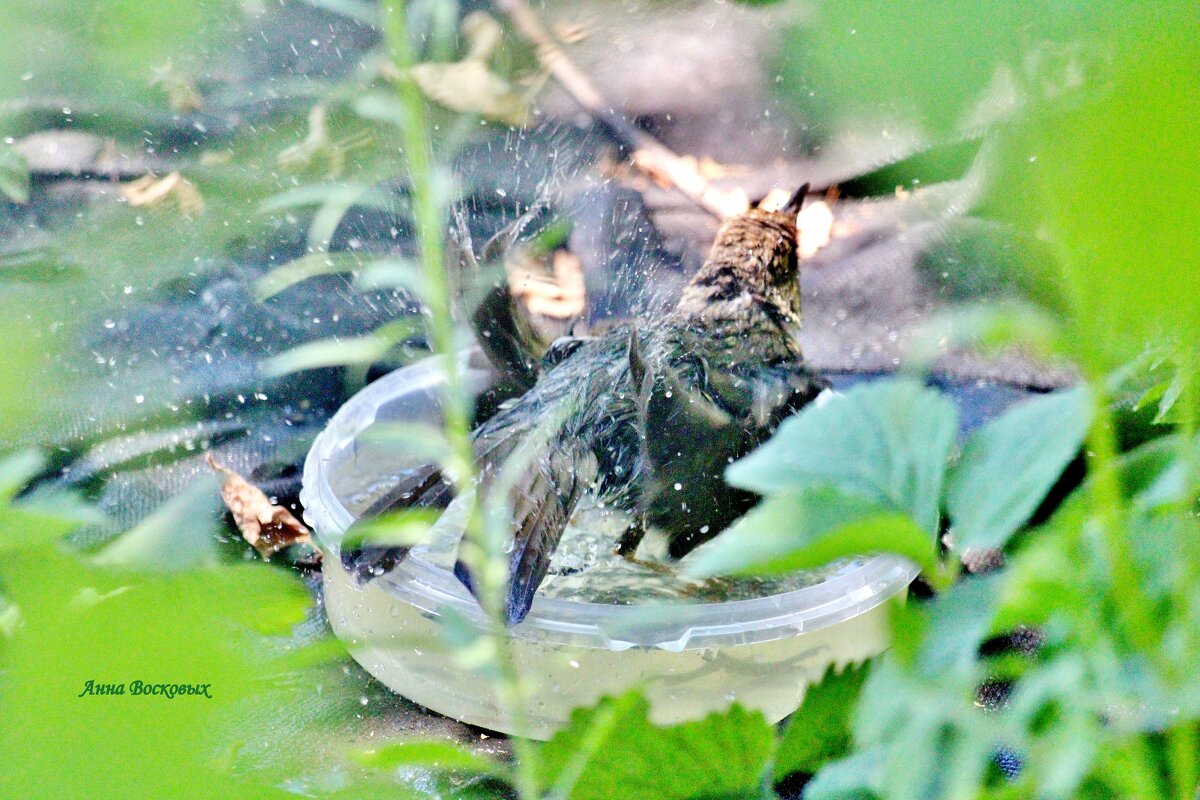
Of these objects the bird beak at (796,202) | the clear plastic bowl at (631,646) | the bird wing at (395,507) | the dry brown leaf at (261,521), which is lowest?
the dry brown leaf at (261,521)

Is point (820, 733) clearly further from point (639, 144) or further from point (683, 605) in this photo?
point (639, 144)

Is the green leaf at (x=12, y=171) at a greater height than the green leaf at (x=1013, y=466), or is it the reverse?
the green leaf at (x=1013, y=466)

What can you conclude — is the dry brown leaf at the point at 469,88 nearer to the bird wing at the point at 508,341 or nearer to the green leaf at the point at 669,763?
the bird wing at the point at 508,341

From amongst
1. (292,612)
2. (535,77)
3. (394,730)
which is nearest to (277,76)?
(535,77)

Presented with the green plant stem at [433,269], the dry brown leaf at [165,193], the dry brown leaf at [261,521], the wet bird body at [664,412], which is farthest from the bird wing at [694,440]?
the dry brown leaf at [165,193]

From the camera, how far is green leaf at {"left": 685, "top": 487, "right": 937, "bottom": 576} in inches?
→ 4.9

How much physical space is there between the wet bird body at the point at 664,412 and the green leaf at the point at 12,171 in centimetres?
39

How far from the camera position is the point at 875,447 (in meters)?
0.17

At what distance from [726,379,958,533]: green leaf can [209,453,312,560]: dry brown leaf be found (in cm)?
61

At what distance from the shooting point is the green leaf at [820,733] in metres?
0.25

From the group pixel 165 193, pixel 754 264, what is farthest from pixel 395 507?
pixel 165 193

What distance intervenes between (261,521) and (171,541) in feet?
2.06

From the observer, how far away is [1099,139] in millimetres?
96

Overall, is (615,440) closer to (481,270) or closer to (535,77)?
(481,270)
